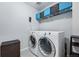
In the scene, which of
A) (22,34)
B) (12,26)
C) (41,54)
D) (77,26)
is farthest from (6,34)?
(77,26)

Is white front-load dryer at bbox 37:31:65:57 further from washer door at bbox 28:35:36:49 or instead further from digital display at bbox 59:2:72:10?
digital display at bbox 59:2:72:10

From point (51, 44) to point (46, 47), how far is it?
0.74ft

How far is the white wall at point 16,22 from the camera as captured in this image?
7.46 feet

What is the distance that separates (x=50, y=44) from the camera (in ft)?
6.15

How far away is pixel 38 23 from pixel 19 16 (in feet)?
1.86

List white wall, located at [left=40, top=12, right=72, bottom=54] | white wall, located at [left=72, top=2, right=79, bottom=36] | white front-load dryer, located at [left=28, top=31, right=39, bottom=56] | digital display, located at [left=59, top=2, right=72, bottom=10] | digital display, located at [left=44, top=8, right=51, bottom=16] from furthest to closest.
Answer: digital display, located at [left=44, top=8, right=51, bottom=16]
white front-load dryer, located at [left=28, top=31, right=39, bottom=56]
white wall, located at [left=40, top=12, right=72, bottom=54]
digital display, located at [left=59, top=2, right=72, bottom=10]
white wall, located at [left=72, top=2, right=79, bottom=36]

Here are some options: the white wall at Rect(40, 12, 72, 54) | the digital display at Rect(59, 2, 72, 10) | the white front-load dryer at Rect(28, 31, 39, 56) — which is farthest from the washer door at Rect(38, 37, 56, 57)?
the digital display at Rect(59, 2, 72, 10)

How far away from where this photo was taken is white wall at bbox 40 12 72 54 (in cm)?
211

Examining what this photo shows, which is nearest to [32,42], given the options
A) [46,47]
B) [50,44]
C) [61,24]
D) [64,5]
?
[46,47]

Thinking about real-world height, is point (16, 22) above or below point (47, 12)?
below

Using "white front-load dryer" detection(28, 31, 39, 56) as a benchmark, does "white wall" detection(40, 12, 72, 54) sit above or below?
above

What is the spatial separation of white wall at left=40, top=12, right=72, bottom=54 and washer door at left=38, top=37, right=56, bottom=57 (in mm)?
427

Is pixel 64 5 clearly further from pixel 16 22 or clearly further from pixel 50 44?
pixel 16 22

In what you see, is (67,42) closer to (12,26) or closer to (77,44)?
(77,44)
